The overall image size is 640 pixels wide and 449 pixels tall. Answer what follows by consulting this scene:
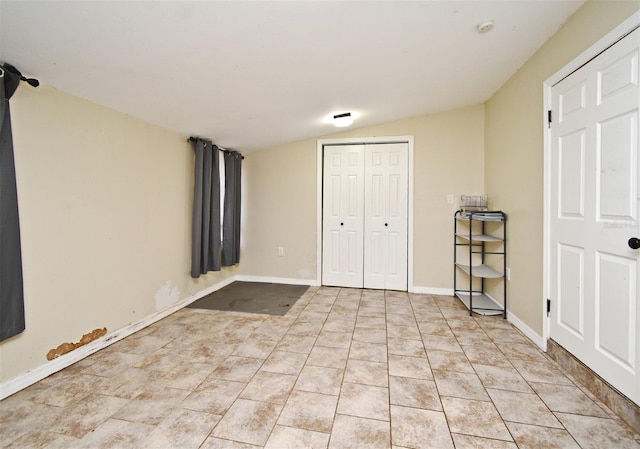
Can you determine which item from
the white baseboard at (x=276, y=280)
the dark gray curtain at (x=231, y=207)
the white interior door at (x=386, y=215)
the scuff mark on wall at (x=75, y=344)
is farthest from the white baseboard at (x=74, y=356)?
the white interior door at (x=386, y=215)

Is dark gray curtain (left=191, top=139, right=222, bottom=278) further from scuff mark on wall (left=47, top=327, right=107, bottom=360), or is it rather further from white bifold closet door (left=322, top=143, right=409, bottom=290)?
Result: white bifold closet door (left=322, top=143, right=409, bottom=290)

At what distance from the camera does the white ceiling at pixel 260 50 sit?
4.50 feet

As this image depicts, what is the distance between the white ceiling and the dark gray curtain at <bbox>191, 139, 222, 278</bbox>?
0.51 m

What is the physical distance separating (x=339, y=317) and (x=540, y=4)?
2914mm

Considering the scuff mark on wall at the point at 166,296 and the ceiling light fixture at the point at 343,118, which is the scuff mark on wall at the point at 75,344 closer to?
the scuff mark on wall at the point at 166,296

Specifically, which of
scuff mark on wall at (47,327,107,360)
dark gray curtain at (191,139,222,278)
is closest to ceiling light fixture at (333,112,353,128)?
dark gray curtain at (191,139,222,278)

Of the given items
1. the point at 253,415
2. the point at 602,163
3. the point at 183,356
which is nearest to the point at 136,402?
the point at 183,356

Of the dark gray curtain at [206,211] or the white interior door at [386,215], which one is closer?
the dark gray curtain at [206,211]

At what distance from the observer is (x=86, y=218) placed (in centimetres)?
210

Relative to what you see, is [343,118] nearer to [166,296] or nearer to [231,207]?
[231,207]

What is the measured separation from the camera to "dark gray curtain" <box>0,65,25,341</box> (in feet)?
5.12

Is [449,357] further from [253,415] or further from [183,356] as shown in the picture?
[183,356]

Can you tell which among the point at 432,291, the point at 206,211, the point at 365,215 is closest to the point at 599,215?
the point at 432,291

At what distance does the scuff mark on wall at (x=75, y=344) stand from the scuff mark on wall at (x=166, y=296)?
0.59 meters
